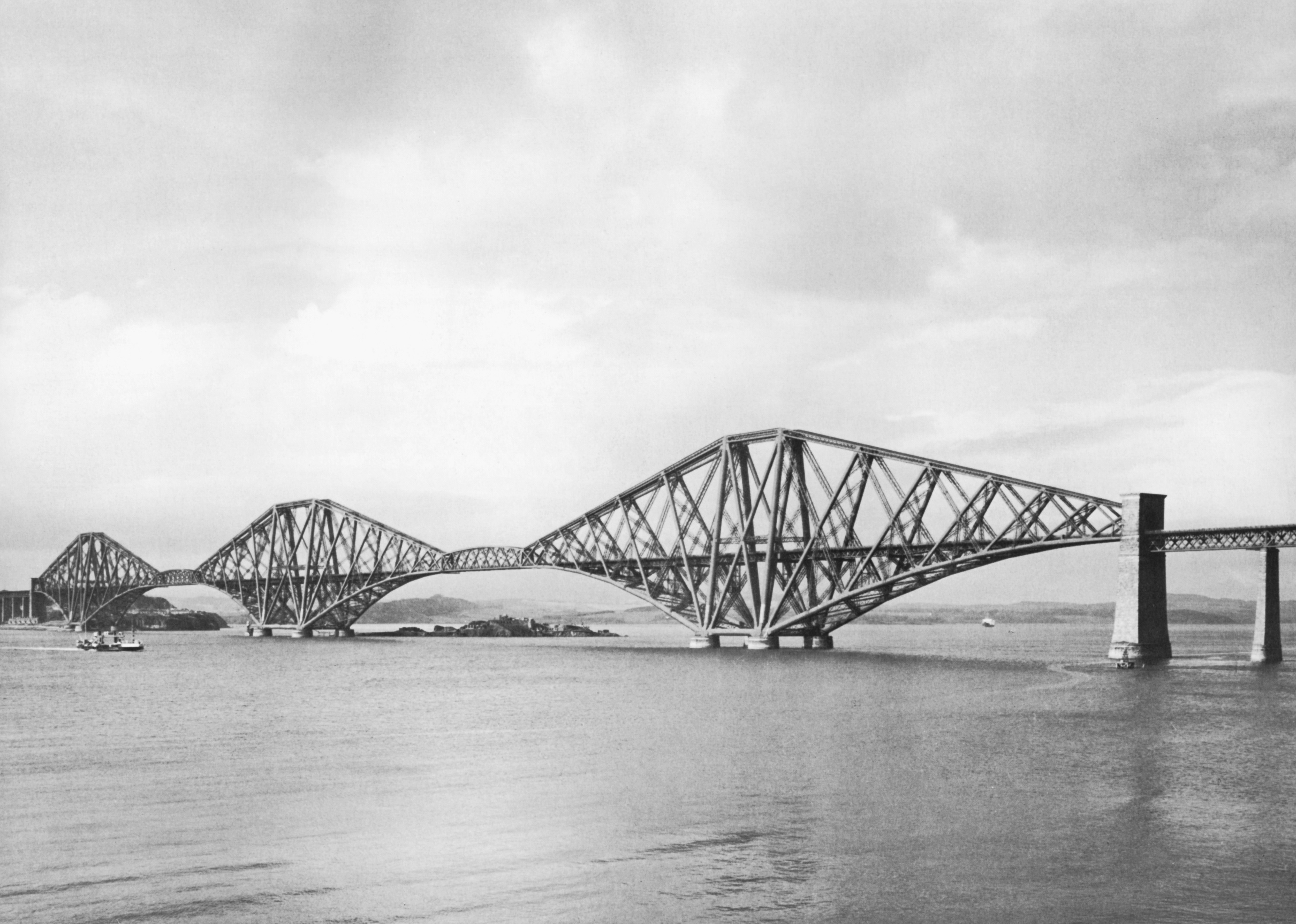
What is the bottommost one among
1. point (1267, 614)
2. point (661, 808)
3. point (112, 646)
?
point (112, 646)

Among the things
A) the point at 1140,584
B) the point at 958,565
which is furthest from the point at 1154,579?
the point at 958,565

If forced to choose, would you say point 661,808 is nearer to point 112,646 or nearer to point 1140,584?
point 1140,584

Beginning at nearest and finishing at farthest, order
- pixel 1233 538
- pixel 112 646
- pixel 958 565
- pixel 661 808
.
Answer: pixel 661 808 < pixel 1233 538 < pixel 958 565 < pixel 112 646

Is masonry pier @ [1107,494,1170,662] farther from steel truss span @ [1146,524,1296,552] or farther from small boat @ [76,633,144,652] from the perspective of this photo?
small boat @ [76,633,144,652]

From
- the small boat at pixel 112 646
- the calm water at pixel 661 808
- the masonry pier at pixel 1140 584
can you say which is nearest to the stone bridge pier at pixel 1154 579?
the masonry pier at pixel 1140 584

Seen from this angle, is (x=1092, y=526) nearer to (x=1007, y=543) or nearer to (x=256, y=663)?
(x=1007, y=543)

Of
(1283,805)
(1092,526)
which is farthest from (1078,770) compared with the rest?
(1092,526)
